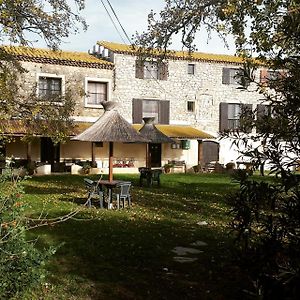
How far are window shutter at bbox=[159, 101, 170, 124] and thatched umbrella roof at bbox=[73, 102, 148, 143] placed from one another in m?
15.7

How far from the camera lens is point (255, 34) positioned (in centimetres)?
750

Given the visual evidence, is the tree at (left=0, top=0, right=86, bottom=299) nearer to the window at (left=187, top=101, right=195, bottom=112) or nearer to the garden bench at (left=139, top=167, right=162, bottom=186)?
the garden bench at (left=139, top=167, right=162, bottom=186)

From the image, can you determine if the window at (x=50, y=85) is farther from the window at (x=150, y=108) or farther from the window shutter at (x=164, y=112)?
the window shutter at (x=164, y=112)

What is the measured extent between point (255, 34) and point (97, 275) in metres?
4.75

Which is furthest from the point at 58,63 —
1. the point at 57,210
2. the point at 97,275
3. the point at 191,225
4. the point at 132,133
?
the point at 97,275

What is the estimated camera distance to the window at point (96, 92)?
89.4 feet

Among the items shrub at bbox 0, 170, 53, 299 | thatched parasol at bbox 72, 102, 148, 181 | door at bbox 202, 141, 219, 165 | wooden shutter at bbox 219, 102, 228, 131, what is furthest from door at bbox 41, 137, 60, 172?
shrub at bbox 0, 170, 53, 299

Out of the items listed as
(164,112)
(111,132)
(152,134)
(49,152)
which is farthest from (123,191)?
(164,112)

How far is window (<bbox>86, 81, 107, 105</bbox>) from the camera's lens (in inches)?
1073

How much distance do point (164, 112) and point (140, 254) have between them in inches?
884

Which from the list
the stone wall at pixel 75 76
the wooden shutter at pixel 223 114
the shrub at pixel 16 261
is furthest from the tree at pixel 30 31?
the wooden shutter at pixel 223 114

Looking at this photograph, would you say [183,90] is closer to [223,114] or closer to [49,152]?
[223,114]

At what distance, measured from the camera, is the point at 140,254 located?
7.16m

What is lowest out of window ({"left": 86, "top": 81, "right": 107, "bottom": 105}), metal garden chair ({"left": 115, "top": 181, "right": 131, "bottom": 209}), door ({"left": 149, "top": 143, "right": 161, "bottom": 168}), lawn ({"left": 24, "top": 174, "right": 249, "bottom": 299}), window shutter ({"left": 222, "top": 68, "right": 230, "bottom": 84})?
lawn ({"left": 24, "top": 174, "right": 249, "bottom": 299})
